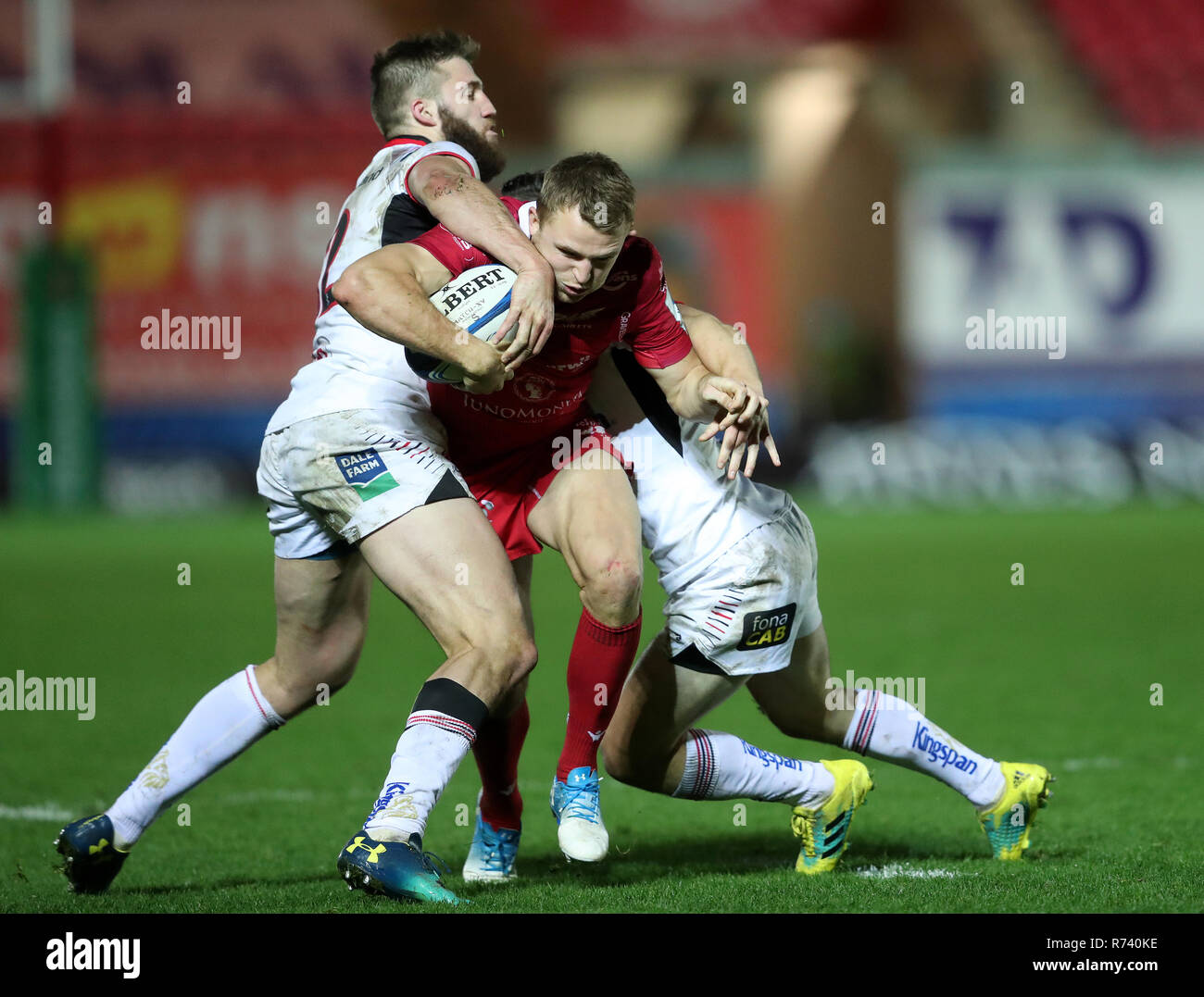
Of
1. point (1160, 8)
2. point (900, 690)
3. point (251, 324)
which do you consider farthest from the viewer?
point (1160, 8)

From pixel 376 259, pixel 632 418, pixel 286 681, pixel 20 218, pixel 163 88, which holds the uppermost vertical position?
pixel 163 88

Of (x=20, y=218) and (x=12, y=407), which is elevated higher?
(x=20, y=218)

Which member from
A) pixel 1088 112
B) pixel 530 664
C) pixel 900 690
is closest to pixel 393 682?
pixel 900 690

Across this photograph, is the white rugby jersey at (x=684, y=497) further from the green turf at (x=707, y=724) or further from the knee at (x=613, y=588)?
the green turf at (x=707, y=724)

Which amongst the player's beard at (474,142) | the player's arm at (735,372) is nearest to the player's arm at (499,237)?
the player's beard at (474,142)

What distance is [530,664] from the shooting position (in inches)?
170

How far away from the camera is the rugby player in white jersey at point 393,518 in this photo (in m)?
4.14

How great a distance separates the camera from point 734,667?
183 inches

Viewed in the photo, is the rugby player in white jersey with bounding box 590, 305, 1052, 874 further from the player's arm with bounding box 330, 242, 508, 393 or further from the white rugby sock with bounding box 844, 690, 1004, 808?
the player's arm with bounding box 330, 242, 508, 393

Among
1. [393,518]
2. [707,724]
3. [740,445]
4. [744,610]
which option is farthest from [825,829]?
[707,724]

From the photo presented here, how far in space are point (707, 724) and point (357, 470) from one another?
385 centimetres

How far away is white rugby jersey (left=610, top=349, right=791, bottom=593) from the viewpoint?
15.5 ft
